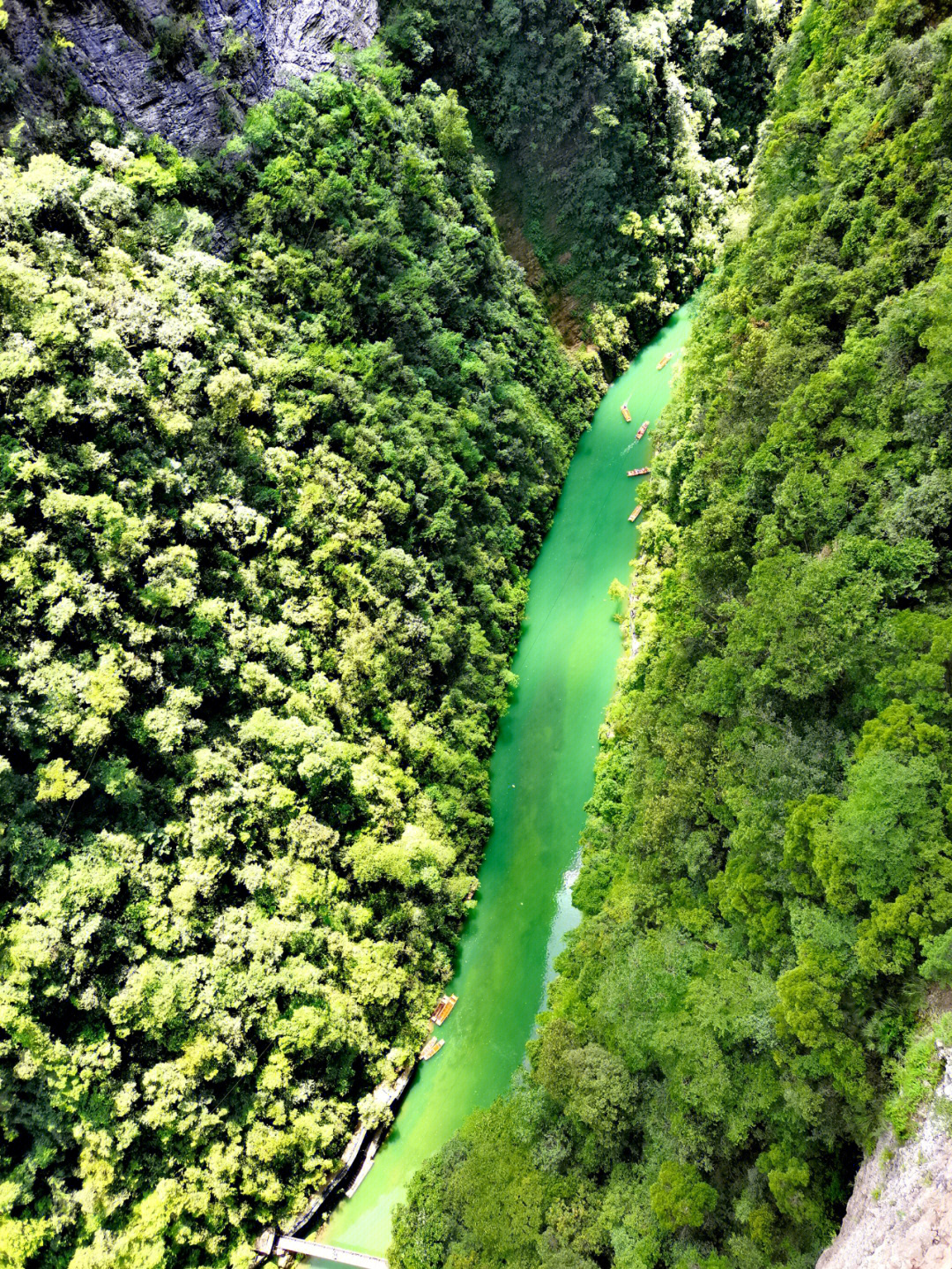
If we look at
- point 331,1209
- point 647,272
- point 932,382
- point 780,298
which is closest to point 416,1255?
point 331,1209

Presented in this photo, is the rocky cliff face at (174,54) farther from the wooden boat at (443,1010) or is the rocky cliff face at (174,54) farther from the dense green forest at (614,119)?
the wooden boat at (443,1010)

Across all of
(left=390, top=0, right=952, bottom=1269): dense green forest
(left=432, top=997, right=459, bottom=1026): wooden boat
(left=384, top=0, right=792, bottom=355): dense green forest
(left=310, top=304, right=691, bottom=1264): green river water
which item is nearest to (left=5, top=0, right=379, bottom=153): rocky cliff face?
(left=384, top=0, right=792, bottom=355): dense green forest

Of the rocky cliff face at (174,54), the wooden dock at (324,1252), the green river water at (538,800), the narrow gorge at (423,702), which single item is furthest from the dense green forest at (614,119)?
the wooden dock at (324,1252)

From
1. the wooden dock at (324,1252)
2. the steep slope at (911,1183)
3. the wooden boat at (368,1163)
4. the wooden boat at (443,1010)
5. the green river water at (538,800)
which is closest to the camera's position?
the steep slope at (911,1183)

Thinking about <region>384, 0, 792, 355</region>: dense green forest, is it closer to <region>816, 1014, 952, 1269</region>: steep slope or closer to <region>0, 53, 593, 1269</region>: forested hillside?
<region>0, 53, 593, 1269</region>: forested hillside

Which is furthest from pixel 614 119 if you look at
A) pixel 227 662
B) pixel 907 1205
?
pixel 907 1205
